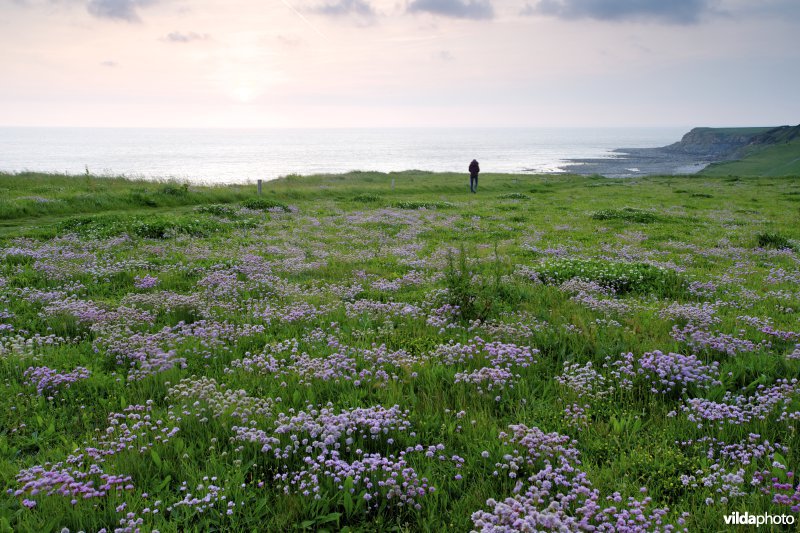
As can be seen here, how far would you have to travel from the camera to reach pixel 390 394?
245 inches

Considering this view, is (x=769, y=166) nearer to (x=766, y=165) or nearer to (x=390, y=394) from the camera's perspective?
(x=766, y=165)

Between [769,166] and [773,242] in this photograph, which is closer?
[773,242]

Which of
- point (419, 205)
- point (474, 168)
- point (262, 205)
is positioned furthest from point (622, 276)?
point (474, 168)

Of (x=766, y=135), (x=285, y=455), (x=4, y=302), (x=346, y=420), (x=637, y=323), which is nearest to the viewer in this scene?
(x=285, y=455)

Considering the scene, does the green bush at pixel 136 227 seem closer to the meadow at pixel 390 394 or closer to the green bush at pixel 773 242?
the meadow at pixel 390 394

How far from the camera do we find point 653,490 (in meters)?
4.42

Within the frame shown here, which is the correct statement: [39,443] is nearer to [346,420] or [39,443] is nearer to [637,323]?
[346,420]

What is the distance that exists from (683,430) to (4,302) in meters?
13.3

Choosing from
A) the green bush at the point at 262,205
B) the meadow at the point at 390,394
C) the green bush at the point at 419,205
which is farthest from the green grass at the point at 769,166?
the meadow at the point at 390,394

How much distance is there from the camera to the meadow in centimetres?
423

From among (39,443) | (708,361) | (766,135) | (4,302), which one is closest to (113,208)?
(4,302)

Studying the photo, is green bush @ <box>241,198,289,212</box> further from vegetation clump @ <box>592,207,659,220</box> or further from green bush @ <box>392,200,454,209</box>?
vegetation clump @ <box>592,207,659,220</box>

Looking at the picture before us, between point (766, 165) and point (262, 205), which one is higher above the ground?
point (766, 165)

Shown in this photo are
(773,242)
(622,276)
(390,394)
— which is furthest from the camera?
(773,242)
